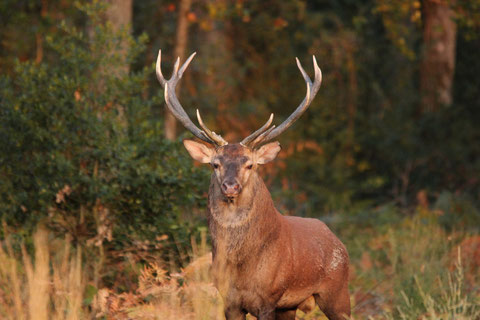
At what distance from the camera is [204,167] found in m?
8.80

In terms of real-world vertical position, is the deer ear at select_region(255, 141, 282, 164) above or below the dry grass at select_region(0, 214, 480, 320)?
above

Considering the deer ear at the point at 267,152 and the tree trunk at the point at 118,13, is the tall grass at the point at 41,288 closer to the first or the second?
the deer ear at the point at 267,152

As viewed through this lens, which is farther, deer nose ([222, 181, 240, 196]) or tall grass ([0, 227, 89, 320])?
deer nose ([222, 181, 240, 196])

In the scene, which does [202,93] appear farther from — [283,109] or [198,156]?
[198,156]

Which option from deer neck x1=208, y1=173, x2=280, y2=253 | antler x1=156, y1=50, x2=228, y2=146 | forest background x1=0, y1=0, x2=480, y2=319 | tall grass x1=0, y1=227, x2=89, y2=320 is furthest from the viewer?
forest background x1=0, y1=0, x2=480, y2=319

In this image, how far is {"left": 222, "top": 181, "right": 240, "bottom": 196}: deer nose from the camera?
6.16 meters

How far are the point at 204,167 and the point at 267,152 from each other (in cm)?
210

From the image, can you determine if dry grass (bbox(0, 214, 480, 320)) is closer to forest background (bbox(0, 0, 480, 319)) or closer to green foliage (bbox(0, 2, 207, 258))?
forest background (bbox(0, 0, 480, 319))

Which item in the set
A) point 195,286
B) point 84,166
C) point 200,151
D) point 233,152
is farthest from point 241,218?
point 84,166

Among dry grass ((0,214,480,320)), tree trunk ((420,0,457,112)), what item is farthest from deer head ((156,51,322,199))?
tree trunk ((420,0,457,112))

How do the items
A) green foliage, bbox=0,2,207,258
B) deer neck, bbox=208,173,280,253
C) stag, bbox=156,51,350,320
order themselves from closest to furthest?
stag, bbox=156,51,350,320
deer neck, bbox=208,173,280,253
green foliage, bbox=0,2,207,258

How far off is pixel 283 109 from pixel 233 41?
2.27 m

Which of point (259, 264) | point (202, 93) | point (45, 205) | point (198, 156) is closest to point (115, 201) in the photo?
point (45, 205)

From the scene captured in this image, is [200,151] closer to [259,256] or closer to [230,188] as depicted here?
A: [230,188]
